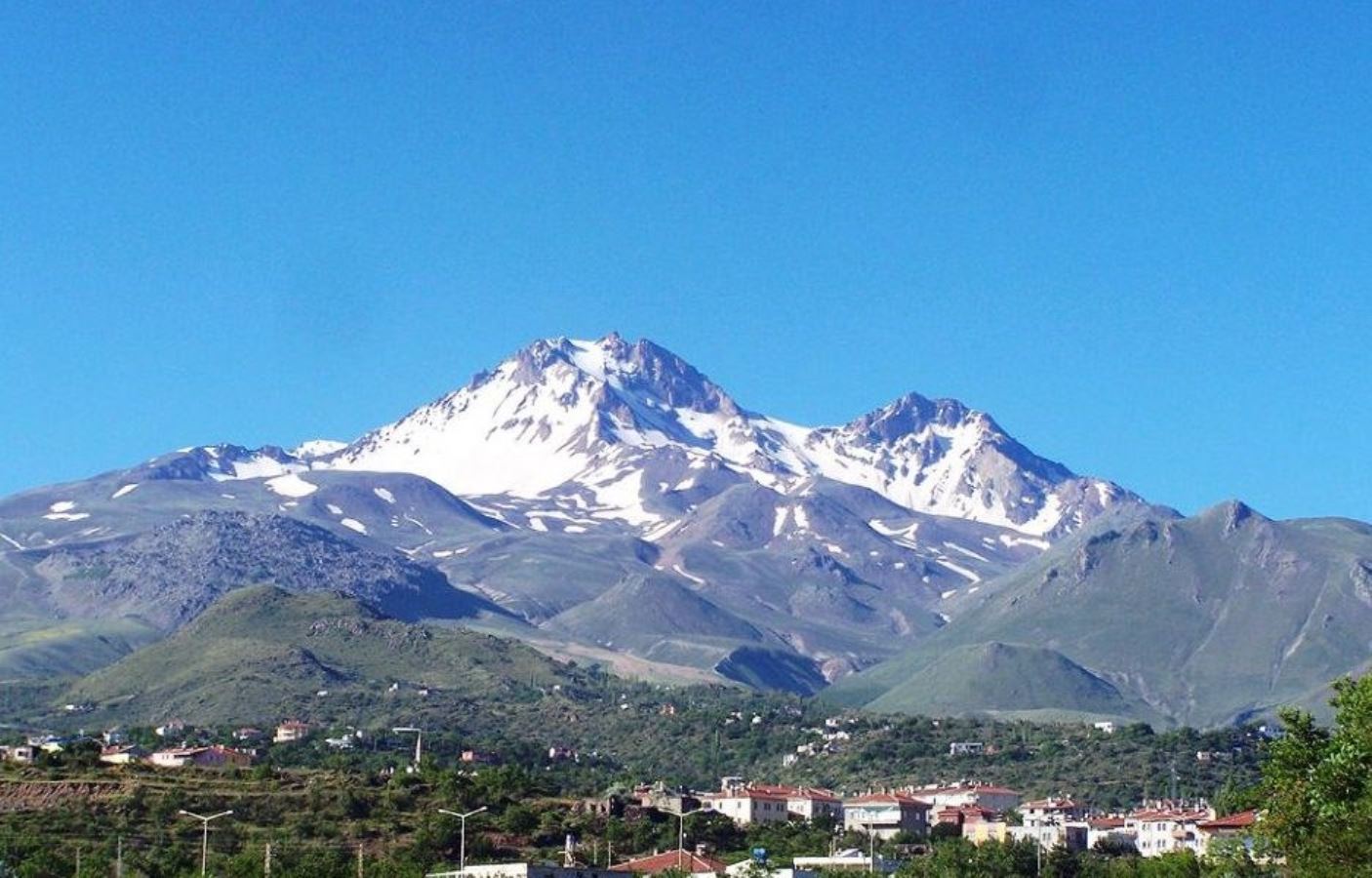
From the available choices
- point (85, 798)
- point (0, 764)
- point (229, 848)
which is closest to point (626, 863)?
point (229, 848)

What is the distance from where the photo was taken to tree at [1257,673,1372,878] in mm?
83875

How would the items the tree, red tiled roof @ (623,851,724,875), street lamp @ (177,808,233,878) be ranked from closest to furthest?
the tree → street lamp @ (177,808,233,878) → red tiled roof @ (623,851,724,875)

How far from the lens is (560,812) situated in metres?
194

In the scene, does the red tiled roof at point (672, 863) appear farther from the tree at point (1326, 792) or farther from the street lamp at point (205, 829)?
the tree at point (1326, 792)

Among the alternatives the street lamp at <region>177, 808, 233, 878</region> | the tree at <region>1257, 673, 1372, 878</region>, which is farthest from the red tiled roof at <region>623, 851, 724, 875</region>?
the tree at <region>1257, 673, 1372, 878</region>

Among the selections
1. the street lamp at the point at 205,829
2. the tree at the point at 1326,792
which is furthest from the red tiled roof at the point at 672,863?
the tree at the point at 1326,792

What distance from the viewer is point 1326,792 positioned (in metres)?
87.7

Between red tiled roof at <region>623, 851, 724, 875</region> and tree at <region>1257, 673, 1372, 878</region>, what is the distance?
200ft

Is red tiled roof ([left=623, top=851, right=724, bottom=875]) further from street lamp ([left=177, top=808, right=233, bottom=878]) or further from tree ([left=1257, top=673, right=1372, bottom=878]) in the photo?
tree ([left=1257, top=673, right=1372, bottom=878])

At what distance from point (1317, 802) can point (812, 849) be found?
112 m

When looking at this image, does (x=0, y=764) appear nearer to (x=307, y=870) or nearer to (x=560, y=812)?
(x=560, y=812)

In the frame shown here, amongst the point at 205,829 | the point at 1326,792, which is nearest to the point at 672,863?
the point at 205,829

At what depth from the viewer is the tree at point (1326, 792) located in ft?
275

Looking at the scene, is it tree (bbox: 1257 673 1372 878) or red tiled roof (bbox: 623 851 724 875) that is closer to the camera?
tree (bbox: 1257 673 1372 878)
